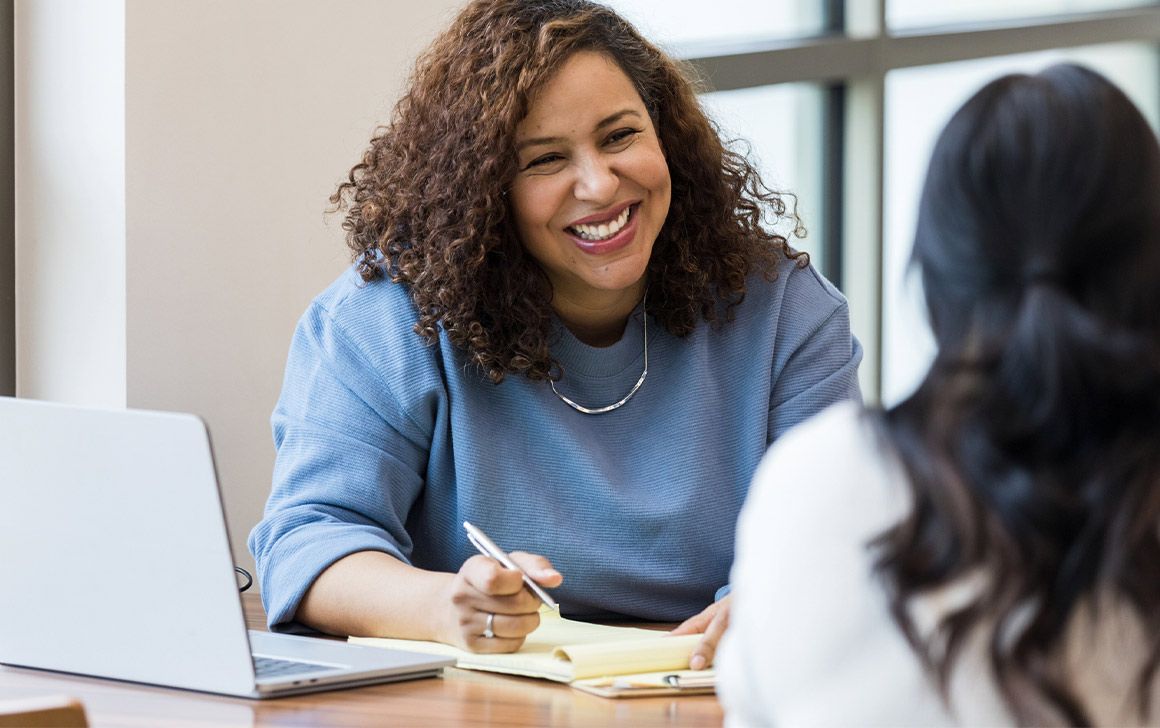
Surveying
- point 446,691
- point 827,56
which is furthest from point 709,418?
point 827,56

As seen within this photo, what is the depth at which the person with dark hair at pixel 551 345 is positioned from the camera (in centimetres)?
178

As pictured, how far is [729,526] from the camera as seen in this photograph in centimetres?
182

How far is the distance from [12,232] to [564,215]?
2.86 ft

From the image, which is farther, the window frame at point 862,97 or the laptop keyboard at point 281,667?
the window frame at point 862,97

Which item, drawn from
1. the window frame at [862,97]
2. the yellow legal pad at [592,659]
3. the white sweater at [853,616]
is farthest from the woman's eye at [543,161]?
the window frame at [862,97]

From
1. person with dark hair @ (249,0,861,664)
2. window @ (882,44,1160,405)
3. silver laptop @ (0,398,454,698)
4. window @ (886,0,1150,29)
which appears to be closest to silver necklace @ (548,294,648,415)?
person with dark hair @ (249,0,861,664)

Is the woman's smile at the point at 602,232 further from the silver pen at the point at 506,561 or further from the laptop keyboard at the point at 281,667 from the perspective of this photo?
the laptop keyboard at the point at 281,667

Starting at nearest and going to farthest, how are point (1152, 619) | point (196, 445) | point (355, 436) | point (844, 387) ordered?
point (1152, 619) → point (196, 445) → point (355, 436) → point (844, 387)

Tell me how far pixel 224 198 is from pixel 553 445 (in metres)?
0.69

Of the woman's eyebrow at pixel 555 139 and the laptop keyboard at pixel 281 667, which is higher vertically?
the woman's eyebrow at pixel 555 139

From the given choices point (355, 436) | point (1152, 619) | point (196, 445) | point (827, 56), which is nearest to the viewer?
point (1152, 619)

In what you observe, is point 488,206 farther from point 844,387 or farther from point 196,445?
point 196,445

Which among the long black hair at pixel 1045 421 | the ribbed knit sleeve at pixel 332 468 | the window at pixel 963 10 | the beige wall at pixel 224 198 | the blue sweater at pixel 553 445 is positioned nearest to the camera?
the long black hair at pixel 1045 421

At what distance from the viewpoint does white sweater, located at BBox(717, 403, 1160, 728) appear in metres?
0.87
